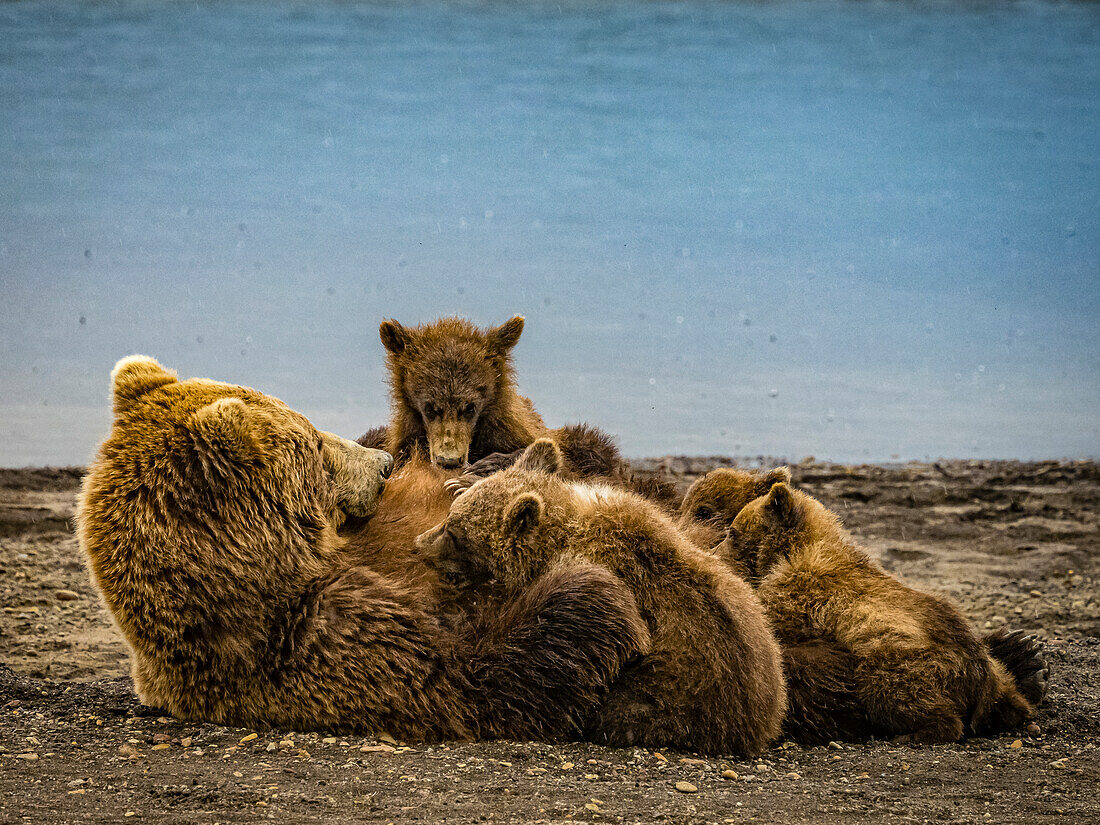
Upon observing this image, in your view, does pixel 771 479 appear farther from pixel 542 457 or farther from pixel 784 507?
pixel 542 457

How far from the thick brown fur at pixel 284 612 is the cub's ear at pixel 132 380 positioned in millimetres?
115

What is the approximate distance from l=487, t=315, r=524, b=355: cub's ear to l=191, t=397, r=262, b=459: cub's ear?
12.0 feet

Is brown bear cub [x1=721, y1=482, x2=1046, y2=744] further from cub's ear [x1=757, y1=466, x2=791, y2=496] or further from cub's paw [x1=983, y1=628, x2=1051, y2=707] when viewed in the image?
cub's ear [x1=757, y1=466, x2=791, y2=496]

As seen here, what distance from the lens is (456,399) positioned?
7.25 metres

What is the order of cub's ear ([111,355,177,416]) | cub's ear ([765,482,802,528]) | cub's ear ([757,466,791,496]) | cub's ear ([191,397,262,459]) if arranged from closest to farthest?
1. cub's ear ([191,397,262,459])
2. cub's ear ([111,355,177,416])
3. cub's ear ([765,482,802,528])
4. cub's ear ([757,466,791,496])

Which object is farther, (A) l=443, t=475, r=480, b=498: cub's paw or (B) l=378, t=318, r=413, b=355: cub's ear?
(B) l=378, t=318, r=413, b=355: cub's ear

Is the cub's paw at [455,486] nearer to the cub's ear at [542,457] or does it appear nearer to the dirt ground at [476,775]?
the cub's ear at [542,457]

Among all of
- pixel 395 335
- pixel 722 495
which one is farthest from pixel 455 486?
pixel 395 335

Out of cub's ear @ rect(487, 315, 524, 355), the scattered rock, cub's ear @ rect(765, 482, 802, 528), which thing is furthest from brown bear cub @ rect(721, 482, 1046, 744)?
cub's ear @ rect(487, 315, 524, 355)

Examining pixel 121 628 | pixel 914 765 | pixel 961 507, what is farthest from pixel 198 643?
pixel 961 507

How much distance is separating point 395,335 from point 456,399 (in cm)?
87

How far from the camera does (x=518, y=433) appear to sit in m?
7.51

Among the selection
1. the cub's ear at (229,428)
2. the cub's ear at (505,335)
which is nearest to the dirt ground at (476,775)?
the cub's ear at (229,428)

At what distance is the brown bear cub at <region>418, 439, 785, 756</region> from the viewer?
4258 millimetres
